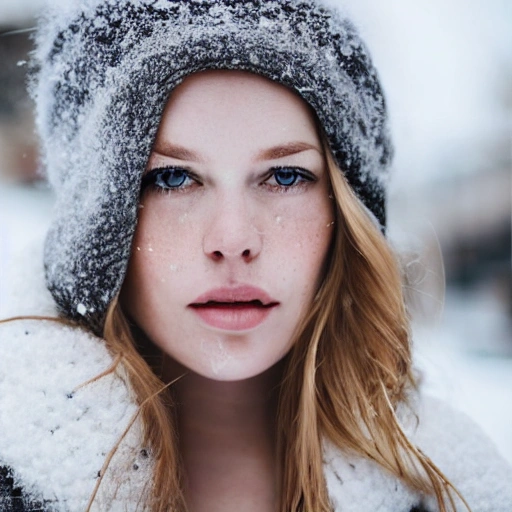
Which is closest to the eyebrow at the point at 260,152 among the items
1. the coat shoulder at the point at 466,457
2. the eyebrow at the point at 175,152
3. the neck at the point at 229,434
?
the eyebrow at the point at 175,152

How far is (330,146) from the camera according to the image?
0.84 metres

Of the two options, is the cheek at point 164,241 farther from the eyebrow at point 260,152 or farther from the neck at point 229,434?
the neck at point 229,434

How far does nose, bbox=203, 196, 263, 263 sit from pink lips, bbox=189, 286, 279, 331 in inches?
1.9

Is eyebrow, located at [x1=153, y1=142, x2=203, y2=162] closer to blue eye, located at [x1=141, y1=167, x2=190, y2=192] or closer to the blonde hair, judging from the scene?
blue eye, located at [x1=141, y1=167, x2=190, y2=192]

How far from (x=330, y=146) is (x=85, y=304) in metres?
0.39

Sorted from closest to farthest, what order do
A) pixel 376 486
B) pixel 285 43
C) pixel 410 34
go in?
pixel 285 43 < pixel 376 486 < pixel 410 34

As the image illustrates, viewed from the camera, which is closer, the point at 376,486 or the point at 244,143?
the point at 244,143

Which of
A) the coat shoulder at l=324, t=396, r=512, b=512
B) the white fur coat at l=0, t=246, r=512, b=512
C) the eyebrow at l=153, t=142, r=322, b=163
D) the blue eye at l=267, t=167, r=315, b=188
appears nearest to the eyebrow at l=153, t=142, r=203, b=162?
the eyebrow at l=153, t=142, r=322, b=163

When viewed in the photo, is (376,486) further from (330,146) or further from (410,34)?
(410,34)

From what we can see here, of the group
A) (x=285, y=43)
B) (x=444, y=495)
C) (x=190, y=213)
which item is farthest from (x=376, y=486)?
(x=285, y=43)

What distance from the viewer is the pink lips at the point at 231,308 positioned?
0.83 metres

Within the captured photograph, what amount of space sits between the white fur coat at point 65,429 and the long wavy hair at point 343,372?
4 cm

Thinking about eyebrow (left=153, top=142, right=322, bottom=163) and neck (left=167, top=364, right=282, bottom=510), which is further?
neck (left=167, top=364, right=282, bottom=510)

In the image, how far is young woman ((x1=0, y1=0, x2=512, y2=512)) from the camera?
2.54 feet
